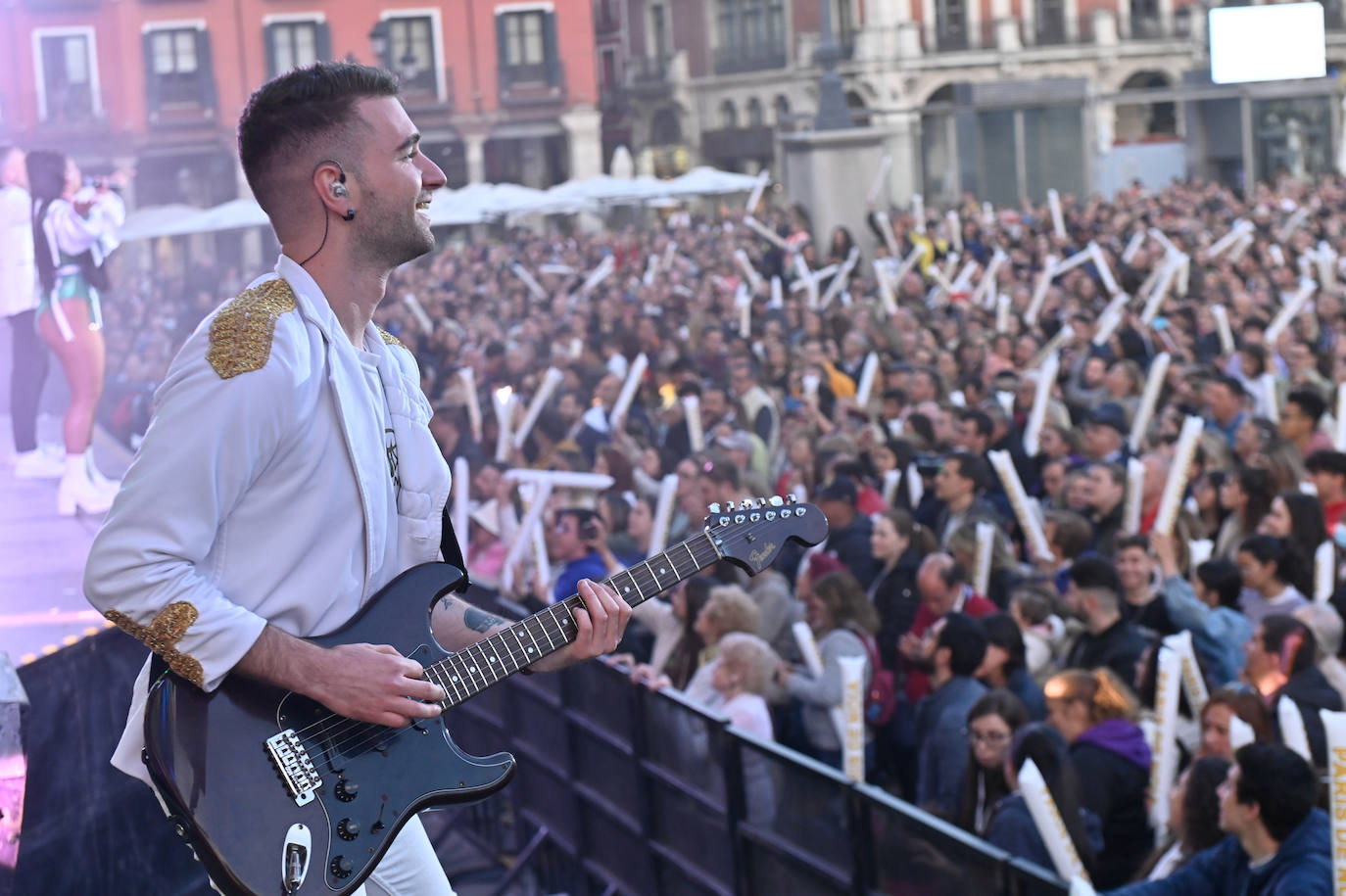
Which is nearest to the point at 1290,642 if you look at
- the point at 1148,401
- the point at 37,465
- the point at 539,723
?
the point at 539,723

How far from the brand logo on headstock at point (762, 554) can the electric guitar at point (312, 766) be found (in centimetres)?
34

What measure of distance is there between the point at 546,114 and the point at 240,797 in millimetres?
42249

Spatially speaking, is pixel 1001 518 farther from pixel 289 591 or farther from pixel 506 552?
pixel 289 591

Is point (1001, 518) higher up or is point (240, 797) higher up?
point (240, 797)

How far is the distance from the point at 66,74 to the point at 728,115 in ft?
162

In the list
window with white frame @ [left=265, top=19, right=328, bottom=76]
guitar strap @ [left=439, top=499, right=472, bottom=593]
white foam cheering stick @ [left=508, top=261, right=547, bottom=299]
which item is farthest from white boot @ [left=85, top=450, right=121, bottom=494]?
window with white frame @ [left=265, top=19, right=328, bottom=76]

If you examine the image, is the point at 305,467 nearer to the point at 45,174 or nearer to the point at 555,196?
the point at 45,174

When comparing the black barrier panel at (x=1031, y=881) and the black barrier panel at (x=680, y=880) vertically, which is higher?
the black barrier panel at (x=1031, y=881)

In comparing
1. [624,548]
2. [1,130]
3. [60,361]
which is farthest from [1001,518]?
[1,130]

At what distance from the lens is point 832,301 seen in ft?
55.4

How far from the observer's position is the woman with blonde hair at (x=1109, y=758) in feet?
16.2

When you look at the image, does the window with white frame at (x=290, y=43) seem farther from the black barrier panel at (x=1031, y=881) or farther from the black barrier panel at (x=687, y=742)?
the black barrier panel at (x=1031, y=881)

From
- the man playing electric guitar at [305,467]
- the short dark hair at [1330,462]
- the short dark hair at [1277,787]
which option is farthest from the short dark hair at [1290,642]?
the man playing electric guitar at [305,467]

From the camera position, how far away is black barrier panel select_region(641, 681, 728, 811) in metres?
5.17
